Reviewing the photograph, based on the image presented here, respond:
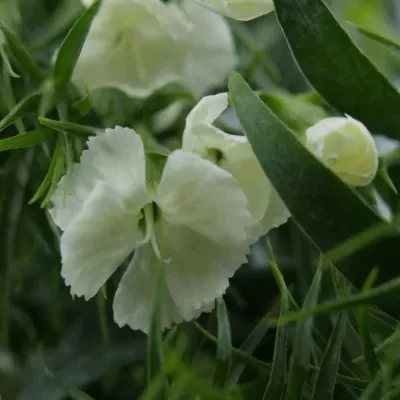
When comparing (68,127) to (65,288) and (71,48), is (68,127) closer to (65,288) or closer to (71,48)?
(71,48)

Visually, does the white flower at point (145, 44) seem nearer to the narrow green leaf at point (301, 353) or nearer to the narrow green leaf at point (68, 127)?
the narrow green leaf at point (68, 127)

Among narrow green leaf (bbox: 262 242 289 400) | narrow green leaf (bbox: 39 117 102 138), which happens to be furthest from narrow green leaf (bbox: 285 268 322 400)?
narrow green leaf (bbox: 39 117 102 138)

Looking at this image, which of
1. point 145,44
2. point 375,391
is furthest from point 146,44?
point 375,391

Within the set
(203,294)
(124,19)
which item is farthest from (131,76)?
(203,294)

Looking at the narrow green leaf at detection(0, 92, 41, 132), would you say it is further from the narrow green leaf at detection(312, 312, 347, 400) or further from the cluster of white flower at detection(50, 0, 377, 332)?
the narrow green leaf at detection(312, 312, 347, 400)

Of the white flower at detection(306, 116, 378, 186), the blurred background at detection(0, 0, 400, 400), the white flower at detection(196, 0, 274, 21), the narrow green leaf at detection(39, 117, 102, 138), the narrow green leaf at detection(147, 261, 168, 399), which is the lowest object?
the blurred background at detection(0, 0, 400, 400)

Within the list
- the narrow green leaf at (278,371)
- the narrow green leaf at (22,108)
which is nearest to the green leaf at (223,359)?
the narrow green leaf at (278,371)

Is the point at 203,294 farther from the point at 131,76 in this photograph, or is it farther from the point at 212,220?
the point at 131,76
